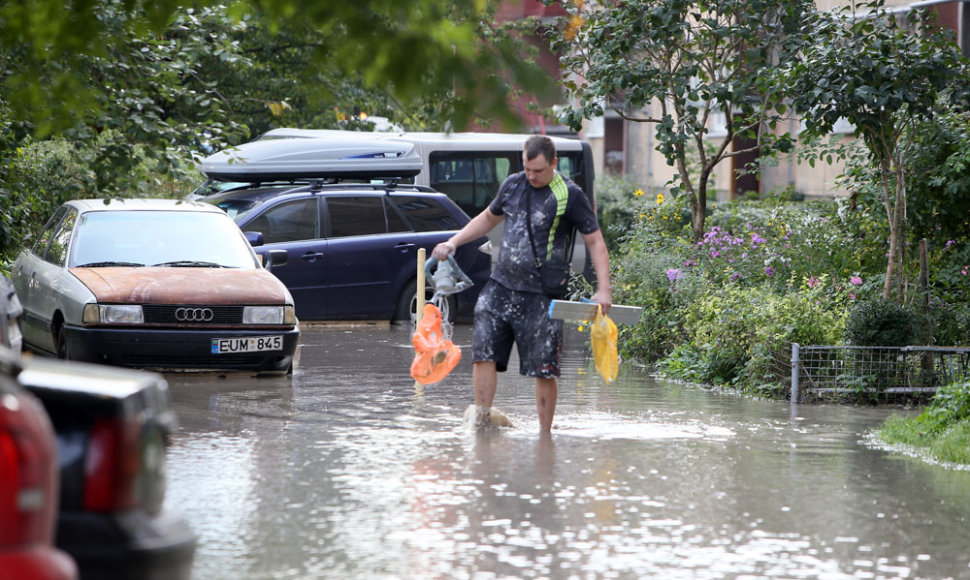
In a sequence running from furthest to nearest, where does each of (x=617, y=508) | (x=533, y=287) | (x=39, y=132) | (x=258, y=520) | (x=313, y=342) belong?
(x=313, y=342)
(x=533, y=287)
(x=39, y=132)
(x=617, y=508)
(x=258, y=520)

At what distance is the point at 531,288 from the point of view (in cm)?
966

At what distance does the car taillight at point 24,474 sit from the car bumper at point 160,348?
27.0 ft

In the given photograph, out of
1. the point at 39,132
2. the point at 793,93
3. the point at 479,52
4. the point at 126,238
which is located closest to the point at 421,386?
the point at 126,238

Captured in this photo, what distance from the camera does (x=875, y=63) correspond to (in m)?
12.4

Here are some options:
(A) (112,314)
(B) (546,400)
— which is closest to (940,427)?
(B) (546,400)

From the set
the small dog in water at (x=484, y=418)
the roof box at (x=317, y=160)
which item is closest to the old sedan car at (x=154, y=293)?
the small dog in water at (x=484, y=418)

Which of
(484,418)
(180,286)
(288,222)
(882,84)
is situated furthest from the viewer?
(288,222)

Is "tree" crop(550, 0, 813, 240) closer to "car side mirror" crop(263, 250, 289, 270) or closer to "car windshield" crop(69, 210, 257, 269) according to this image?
"car side mirror" crop(263, 250, 289, 270)

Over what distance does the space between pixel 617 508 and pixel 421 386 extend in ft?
16.6

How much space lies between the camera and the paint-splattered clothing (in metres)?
9.64

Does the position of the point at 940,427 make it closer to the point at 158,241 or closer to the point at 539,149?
the point at 539,149

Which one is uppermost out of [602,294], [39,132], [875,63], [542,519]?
[875,63]

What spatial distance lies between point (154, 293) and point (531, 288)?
3721 millimetres

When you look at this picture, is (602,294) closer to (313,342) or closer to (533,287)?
(533,287)
